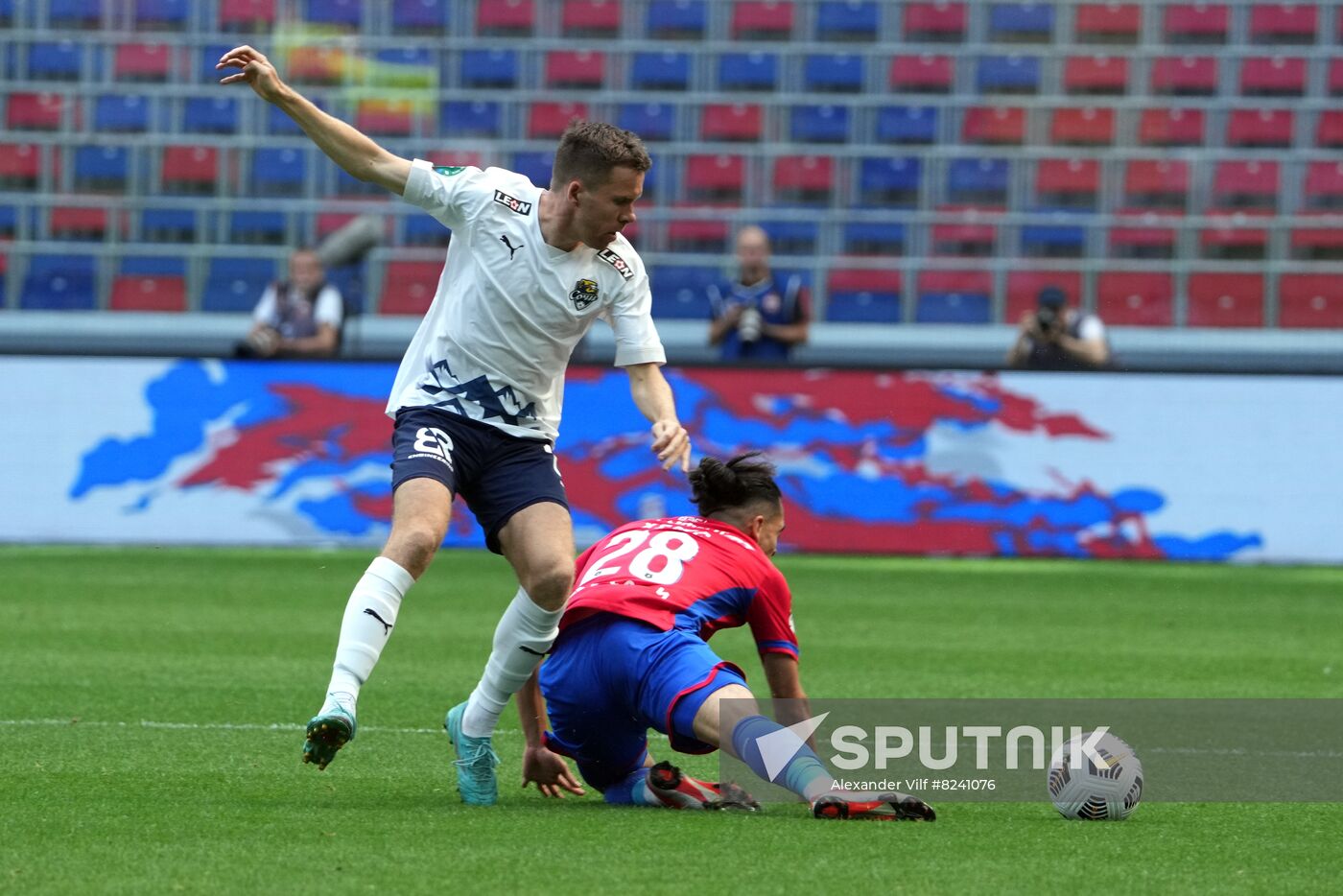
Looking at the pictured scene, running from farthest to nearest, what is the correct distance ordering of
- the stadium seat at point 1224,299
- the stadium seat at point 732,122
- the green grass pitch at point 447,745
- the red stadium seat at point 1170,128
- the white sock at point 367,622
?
the stadium seat at point 732,122
the red stadium seat at point 1170,128
the stadium seat at point 1224,299
the white sock at point 367,622
the green grass pitch at point 447,745

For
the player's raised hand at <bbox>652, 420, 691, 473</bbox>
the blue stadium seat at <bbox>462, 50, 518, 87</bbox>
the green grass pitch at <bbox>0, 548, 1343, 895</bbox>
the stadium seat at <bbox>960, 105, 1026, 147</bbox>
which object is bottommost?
the green grass pitch at <bbox>0, 548, 1343, 895</bbox>

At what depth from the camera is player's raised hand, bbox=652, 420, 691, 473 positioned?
5.00m

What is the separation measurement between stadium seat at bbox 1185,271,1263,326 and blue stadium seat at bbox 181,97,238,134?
1013 cm

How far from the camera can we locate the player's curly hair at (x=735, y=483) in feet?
17.7

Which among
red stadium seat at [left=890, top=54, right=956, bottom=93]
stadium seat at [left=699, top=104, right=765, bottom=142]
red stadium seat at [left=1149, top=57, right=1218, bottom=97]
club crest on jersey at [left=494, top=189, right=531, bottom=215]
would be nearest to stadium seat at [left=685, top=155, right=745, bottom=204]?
stadium seat at [left=699, top=104, right=765, bottom=142]

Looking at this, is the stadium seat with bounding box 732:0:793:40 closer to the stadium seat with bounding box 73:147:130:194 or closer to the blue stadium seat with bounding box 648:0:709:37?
the blue stadium seat with bounding box 648:0:709:37

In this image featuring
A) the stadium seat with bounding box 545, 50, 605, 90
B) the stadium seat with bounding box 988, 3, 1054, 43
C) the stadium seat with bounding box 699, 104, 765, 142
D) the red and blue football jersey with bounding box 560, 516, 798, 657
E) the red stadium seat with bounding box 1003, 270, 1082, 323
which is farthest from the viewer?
the stadium seat with bounding box 988, 3, 1054, 43

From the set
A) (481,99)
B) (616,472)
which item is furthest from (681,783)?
(481,99)

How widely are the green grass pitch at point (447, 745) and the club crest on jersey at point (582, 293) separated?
54.2 inches

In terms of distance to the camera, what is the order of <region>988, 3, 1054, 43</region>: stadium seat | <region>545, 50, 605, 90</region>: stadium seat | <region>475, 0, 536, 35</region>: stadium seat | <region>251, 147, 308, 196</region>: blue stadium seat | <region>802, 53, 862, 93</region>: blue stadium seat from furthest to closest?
<region>475, 0, 536, 35</region>: stadium seat < <region>988, 3, 1054, 43</region>: stadium seat < <region>545, 50, 605, 90</region>: stadium seat < <region>802, 53, 862, 93</region>: blue stadium seat < <region>251, 147, 308, 196</region>: blue stadium seat

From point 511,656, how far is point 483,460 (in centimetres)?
57

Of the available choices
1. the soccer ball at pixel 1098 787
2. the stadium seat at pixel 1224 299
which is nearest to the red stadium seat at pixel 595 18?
the stadium seat at pixel 1224 299

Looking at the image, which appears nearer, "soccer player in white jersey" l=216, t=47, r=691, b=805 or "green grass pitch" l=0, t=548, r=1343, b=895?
"green grass pitch" l=0, t=548, r=1343, b=895

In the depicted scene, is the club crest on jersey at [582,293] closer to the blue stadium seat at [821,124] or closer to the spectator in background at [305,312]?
the spectator in background at [305,312]
